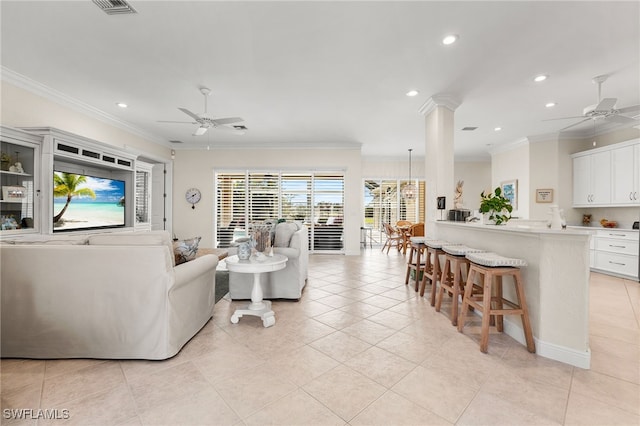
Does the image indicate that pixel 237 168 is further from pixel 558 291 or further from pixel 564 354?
pixel 564 354

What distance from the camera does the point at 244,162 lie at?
7.08 metres

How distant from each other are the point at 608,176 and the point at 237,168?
7.65 meters

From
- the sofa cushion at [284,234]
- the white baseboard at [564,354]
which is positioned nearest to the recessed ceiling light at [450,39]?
the sofa cushion at [284,234]

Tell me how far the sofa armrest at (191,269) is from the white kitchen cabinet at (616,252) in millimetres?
6342

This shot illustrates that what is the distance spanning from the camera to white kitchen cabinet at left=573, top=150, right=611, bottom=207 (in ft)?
16.9

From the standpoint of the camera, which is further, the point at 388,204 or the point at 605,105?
the point at 388,204

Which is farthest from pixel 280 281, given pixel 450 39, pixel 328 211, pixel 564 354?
pixel 328 211

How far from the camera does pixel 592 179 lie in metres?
5.41

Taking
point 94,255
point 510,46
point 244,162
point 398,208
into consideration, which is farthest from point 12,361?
point 398,208

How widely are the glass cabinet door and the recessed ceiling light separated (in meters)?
4.81

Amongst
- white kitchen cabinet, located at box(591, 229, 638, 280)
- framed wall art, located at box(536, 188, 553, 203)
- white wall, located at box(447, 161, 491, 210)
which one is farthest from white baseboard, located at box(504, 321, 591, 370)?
white wall, located at box(447, 161, 491, 210)

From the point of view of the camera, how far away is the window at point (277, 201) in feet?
23.4

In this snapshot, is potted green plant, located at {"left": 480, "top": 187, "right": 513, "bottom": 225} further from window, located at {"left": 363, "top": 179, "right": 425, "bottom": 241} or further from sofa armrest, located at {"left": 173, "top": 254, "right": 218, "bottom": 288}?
window, located at {"left": 363, "top": 179, "right": 425, "bottom": 241}

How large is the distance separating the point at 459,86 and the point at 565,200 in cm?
419
